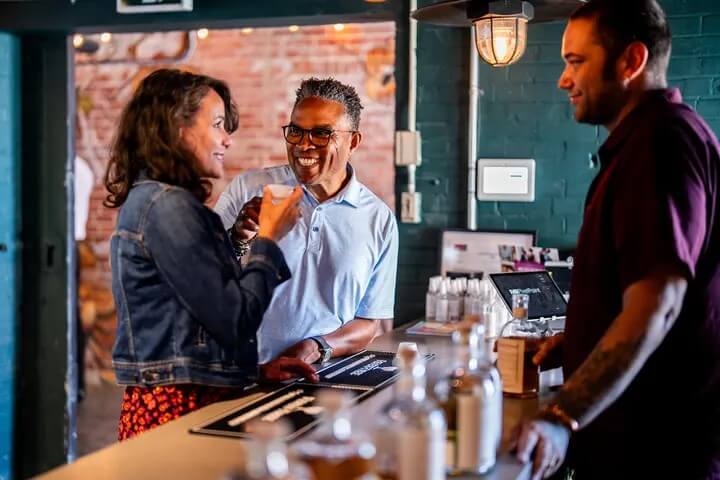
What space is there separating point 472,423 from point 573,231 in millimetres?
2670

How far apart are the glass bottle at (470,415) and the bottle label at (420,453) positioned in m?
0.22

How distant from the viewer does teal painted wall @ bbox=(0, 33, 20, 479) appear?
4.75m

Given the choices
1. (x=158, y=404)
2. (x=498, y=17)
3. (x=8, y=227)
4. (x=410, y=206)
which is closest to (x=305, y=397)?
(x=158, y=404)

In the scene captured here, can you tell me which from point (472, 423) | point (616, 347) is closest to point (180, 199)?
point (472, 423)

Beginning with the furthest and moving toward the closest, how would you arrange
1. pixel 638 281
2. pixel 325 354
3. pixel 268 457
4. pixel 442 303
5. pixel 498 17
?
1. pixel 442 303
2. pixel 498 17
3. pixel 325 354
4. pixel 638 281
5. pixel 268 457

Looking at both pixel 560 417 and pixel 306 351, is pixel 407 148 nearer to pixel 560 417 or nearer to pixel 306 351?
pixel 306 351

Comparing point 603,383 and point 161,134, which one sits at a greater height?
point 161,134

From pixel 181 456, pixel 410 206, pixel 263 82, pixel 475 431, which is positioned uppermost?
pixel 263 82

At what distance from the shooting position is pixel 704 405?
1875 mm

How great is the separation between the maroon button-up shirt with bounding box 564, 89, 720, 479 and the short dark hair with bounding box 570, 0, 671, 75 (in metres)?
0.10

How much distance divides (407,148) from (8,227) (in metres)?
2.16

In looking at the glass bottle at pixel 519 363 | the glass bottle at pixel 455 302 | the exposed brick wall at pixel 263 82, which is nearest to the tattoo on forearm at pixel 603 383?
the glass bottle at pixel 519 363

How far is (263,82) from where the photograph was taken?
255 inches

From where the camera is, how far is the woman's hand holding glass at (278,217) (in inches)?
83.6
